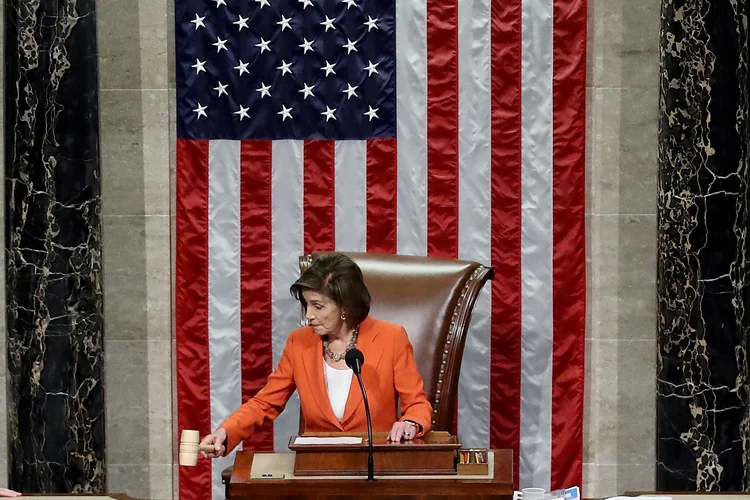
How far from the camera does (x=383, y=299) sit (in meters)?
4.68

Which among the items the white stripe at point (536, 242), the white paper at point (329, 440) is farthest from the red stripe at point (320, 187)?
the white paper at point (329, 440)

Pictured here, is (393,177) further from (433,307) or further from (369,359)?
(369,359)

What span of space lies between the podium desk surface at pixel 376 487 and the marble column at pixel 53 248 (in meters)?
2.16

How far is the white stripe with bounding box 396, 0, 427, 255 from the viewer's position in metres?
5.23

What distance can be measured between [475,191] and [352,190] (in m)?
0.65

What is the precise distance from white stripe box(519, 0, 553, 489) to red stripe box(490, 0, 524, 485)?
4 centimetres

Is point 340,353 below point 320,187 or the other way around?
below

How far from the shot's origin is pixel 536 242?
529 cm

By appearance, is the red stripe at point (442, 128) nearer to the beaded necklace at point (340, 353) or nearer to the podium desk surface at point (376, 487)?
the beaded necklace at point (340, 353)

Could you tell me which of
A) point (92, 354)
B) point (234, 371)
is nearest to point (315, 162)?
point (234, 371)

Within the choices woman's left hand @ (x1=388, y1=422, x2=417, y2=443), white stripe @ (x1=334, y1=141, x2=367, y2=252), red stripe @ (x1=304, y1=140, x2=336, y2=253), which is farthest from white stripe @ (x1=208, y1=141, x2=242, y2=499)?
woman's left hand @ (x1=388, y1=422, x2=417, y2=443)

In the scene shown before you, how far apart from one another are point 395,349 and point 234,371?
4.65 ft

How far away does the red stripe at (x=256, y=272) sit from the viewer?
17.4 ft

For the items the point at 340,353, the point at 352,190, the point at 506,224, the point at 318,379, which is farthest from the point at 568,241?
the point at 318,379
